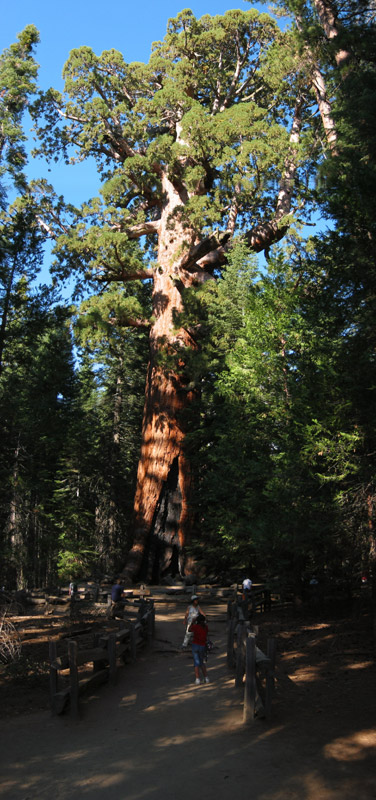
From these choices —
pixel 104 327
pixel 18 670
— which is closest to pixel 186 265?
pixel 104 327

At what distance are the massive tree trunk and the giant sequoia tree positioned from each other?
0.05m

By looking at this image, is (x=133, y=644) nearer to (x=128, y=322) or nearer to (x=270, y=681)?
(x=270, y=681)

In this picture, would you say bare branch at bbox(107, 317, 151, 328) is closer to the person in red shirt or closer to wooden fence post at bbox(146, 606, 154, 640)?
wooden fence post at bbox(146, 606, 154, 640)

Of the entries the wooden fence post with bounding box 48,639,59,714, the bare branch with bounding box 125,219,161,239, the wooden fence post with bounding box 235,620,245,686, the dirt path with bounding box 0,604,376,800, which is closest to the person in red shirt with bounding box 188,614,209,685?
the dirt path with bounding box 0,604,376,800

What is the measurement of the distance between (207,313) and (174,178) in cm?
647

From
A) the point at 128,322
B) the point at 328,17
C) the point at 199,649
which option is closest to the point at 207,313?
the point at 128,322

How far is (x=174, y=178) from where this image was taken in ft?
87.9

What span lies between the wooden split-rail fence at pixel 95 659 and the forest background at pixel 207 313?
3.50 meters

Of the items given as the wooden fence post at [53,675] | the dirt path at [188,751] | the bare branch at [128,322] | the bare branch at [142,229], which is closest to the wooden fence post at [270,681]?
the dirt path at [188,751]

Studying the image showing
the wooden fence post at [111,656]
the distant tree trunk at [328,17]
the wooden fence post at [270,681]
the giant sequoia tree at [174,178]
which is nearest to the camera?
the wooden fence post at [270,681]

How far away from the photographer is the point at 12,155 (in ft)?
65.7

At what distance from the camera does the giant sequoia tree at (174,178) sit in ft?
78.7

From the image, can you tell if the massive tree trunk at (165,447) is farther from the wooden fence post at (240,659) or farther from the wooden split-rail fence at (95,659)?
the wooden fence post at (240,659)

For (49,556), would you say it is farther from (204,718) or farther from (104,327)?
(204,718)
